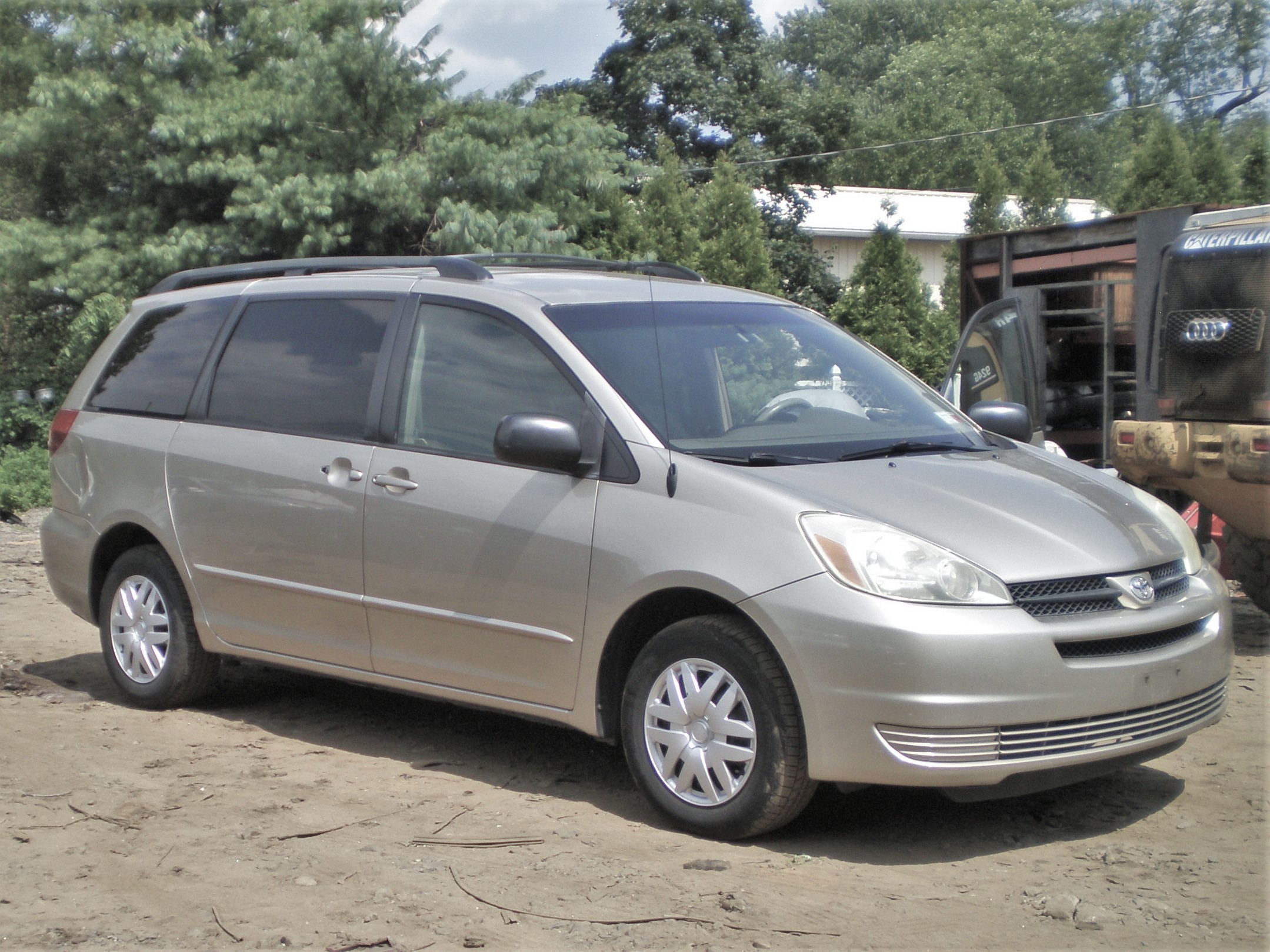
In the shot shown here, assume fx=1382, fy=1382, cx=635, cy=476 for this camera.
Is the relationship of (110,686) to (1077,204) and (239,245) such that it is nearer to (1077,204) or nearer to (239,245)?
→ (239,245)

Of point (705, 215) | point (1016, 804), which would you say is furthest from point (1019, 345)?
point (705, 215)

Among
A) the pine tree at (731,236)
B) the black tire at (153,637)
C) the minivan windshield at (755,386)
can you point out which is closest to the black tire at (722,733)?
the minivan windshield at (755,386)

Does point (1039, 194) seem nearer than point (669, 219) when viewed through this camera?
No

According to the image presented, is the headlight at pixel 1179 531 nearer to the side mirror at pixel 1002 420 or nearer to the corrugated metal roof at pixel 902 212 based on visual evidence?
the side mirror at pixel 1002 420

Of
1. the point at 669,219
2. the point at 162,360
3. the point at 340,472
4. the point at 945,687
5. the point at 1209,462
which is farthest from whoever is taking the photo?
the point at 669,219

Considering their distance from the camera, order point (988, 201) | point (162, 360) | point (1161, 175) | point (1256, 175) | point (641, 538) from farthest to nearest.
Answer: point (988, 201)
point (1161, 175)
point (1256, 175)
point (162, 360)
point (641, 538)

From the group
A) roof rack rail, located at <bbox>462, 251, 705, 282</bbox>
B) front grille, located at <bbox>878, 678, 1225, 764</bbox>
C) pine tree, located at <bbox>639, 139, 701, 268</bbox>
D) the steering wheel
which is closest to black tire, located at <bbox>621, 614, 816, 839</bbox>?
front grille, located at <bbox>878, 678, 1225, 764</bbox>

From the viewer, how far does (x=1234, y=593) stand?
956 cm

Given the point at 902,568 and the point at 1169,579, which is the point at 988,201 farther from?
the point at 902,568

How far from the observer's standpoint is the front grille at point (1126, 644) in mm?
4082

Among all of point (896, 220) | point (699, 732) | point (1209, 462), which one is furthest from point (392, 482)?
point (896, 220)

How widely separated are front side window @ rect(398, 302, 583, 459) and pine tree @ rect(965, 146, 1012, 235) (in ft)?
91.8

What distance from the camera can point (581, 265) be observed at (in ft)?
19.7

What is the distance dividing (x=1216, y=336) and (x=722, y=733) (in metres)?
4.69
